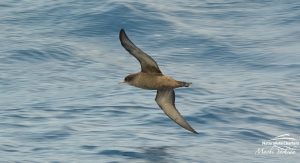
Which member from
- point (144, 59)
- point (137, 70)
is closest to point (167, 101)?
point (144, 59)

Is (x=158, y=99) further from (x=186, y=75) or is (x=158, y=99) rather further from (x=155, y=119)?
(x=186, y=75)

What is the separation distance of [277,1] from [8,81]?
29.9 feet

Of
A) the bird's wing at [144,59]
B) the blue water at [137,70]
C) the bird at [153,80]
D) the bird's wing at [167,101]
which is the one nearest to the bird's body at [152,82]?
the bird at [153,80]

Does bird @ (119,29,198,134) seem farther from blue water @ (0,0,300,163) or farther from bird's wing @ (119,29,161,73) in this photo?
blue water @ (0,0,300,163)

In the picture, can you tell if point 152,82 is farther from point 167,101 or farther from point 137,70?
point 137,70

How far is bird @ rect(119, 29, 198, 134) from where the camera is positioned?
1551 centimetres

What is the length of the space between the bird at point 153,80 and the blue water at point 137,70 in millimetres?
630

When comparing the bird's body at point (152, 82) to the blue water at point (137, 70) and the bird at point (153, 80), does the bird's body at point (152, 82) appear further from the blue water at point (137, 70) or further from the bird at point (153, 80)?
the blue water at point (137, 70)

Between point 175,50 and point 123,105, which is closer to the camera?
point 123,105

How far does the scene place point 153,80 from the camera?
613 inches

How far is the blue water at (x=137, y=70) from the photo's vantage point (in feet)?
53.7

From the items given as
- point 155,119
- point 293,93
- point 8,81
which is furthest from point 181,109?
point 8,81

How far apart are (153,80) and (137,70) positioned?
5919 mm

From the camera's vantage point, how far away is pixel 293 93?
19891 mm
